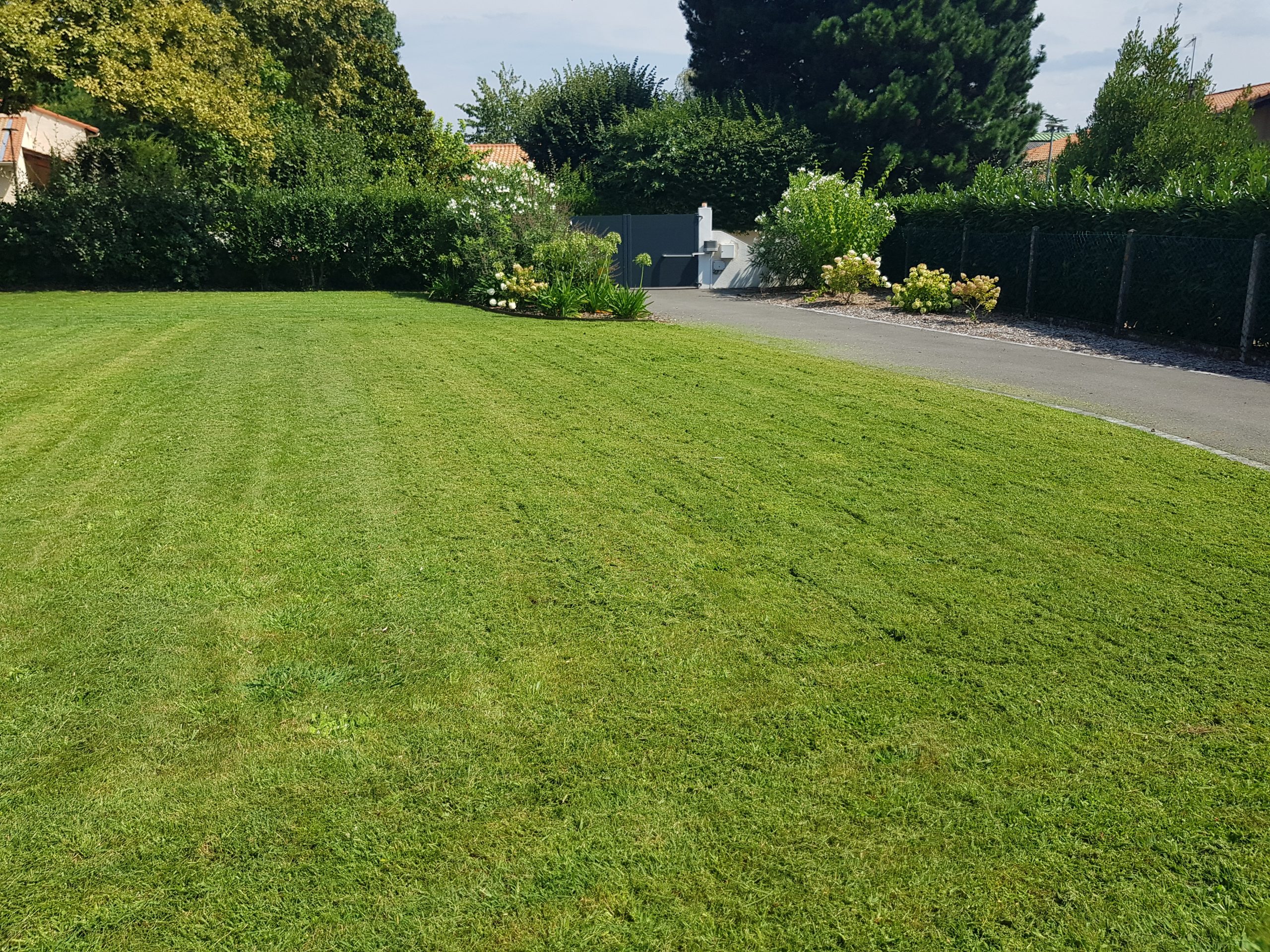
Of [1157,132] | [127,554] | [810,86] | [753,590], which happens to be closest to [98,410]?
[127,554]

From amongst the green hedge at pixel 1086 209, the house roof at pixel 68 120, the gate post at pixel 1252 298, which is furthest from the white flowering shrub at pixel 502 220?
the house roof at pixel 68 120

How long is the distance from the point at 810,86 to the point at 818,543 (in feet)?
118

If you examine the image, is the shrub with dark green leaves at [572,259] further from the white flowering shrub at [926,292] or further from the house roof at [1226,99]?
the house roof at [1226,99]

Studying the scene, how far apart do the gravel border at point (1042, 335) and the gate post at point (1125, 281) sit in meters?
0.28

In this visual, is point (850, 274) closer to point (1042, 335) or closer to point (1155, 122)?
point (1042, 335)

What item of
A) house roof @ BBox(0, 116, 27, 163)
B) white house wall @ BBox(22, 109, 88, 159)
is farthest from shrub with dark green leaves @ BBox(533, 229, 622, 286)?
white house wall @ BBox(22, 109, 88, 159)

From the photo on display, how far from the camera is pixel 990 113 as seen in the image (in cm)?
3519

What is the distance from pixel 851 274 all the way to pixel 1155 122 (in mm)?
8534

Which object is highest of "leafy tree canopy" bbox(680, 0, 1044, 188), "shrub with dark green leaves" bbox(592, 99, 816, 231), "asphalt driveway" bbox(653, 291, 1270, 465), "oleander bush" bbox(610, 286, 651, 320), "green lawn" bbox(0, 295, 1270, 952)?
"leafy tree canopy" bbox(680, 0, 1044, 188)

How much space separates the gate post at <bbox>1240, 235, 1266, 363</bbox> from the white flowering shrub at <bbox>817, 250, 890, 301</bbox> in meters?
8.92

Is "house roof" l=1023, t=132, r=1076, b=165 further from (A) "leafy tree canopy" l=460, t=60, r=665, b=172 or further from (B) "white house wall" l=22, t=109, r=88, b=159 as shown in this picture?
(B) "white house wall" l=22, t=109, r=88, b=159

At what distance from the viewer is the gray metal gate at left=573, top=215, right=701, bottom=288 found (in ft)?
91.3

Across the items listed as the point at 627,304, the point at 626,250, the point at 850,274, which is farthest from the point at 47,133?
the point at 850,274

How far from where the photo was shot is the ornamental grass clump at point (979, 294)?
17062 mm
